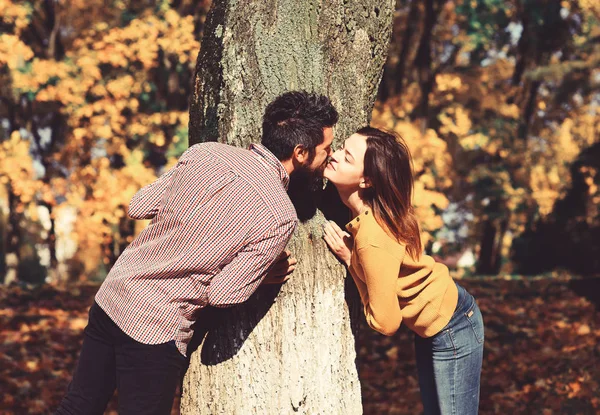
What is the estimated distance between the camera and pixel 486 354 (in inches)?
291

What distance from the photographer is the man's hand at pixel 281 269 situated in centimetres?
268

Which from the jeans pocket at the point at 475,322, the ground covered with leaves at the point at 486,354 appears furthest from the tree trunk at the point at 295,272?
the ground covered with leaves at the point at 486,354

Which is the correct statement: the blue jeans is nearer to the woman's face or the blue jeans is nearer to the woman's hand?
the woman's hand

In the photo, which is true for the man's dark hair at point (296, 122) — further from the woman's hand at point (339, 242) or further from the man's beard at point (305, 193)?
the woman's hand at point (339, 242)

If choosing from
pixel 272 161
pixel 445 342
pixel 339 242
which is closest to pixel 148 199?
pixel 272 161

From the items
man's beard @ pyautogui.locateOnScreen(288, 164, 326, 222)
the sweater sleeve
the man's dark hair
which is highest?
the man's dark hair

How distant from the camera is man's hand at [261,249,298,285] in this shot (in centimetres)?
268

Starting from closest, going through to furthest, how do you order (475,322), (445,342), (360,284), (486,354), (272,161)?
(272,161), (360,284), (445,342), (475,322), (486,354)

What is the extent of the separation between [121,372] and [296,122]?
4.05 feet

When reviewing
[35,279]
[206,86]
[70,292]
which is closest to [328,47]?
[206,86]

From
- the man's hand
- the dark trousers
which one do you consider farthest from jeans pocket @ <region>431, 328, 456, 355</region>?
Answer: the dark trousers

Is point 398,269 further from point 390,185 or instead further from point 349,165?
point 349,165

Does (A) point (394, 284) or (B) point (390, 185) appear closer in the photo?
(A) point (394, 284)

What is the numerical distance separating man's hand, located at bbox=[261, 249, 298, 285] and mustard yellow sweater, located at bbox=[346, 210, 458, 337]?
0.94 feet
